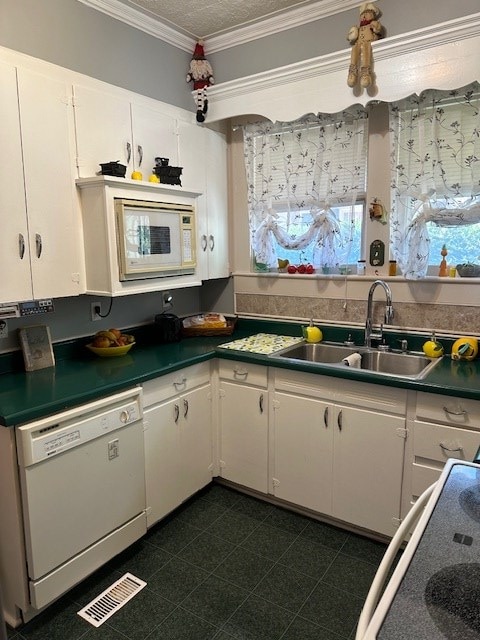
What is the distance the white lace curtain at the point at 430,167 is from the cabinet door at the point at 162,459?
1556 mm

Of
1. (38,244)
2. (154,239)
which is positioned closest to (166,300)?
(154,239)

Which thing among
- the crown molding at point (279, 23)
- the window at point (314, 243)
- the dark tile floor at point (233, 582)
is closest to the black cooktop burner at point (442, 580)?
the dark tile floor at point (233, 582)

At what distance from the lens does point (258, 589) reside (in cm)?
207

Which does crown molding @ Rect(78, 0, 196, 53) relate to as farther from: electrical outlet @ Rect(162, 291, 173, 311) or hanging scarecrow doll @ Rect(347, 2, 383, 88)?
electrical outlet @ Rect(162, 291, 173, 311)

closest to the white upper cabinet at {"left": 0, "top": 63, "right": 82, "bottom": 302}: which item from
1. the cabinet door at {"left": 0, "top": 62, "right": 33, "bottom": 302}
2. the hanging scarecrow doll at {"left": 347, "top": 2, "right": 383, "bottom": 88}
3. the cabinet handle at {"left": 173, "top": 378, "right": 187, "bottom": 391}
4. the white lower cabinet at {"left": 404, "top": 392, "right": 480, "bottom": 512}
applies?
the cabinet door at {"left": 0, "top": 62, "right": 33, "bottom": 302}

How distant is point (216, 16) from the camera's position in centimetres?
276

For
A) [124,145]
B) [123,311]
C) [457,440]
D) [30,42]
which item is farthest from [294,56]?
[457,440]

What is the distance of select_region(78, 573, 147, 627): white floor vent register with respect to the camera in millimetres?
1939

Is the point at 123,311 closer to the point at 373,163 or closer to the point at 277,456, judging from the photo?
the point at 277,456

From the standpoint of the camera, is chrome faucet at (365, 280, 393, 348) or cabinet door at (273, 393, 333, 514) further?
chrome faucet at (365, 280, 393, 348)

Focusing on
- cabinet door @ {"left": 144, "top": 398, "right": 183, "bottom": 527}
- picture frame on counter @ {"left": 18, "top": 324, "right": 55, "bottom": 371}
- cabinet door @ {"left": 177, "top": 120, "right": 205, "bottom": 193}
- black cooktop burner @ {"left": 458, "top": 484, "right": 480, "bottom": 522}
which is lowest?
cabinet door @ {"left": 144, "top": 398, "right": 183, "bottom": 527}

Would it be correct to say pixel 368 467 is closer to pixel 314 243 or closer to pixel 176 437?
pixel 176 437

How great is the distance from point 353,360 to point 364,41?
168 centimetres

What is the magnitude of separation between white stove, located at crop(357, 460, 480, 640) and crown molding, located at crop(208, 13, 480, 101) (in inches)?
81.7
